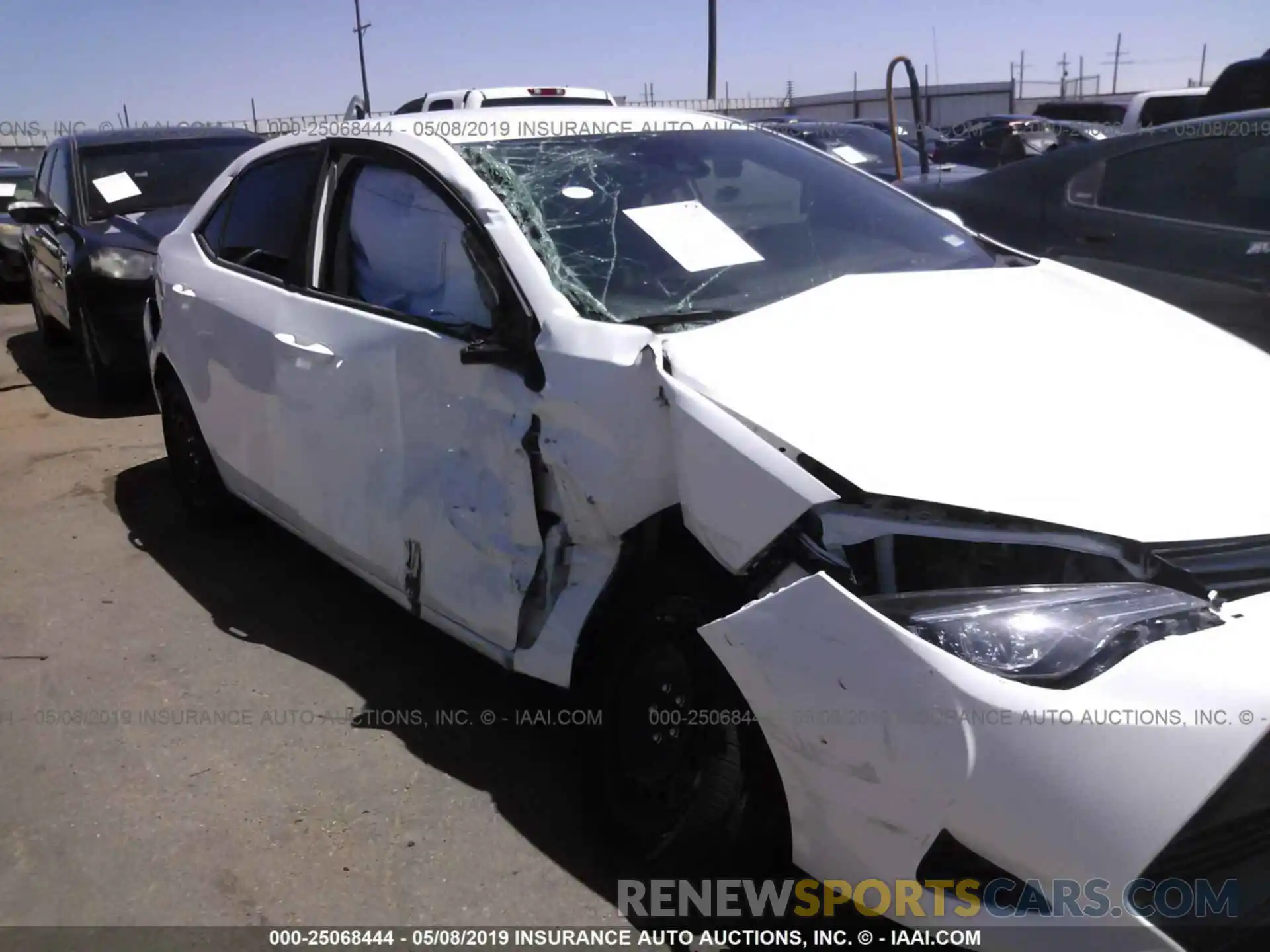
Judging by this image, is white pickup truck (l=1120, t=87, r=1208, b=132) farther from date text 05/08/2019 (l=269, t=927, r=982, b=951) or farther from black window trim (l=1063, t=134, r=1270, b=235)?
date text 05/08/2019 (l=269, t=927, r=982, b=951)

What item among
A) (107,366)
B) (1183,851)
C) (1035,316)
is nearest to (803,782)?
(1183,851)

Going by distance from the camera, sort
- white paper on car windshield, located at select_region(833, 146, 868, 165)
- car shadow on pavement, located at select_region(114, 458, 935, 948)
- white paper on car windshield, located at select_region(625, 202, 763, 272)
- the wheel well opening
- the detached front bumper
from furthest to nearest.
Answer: white paper on car windshield, located at select_region(833, 146, 868, 165) < white paper on car windshield, located at select_region(625, 202, 763, 272) < car shadow on pavement, located at select_region(114, 458, 935, 948) < the wheel well opening < the detached front bumper

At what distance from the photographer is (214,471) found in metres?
4.69

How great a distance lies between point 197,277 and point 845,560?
3.24m

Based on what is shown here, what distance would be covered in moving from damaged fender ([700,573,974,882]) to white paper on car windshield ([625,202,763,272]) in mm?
1124

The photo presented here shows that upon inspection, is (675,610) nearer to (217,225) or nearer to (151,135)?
(217,225)

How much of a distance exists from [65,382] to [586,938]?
24.2ft

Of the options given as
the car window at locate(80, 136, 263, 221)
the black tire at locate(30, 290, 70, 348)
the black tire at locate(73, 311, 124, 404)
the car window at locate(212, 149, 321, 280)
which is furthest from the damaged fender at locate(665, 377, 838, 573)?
the black tire at locate(30, 290, 70, 348)

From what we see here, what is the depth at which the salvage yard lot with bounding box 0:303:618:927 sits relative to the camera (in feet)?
8.80

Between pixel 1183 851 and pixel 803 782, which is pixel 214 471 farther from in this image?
pixel 1183 851

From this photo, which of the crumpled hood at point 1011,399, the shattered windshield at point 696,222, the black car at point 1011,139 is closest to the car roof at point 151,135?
the shattered windshield at point 696,222

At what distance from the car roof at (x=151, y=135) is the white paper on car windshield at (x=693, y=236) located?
6127 mm

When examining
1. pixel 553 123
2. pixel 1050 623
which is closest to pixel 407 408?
pixel 553 123

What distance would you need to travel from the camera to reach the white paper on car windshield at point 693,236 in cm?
292
